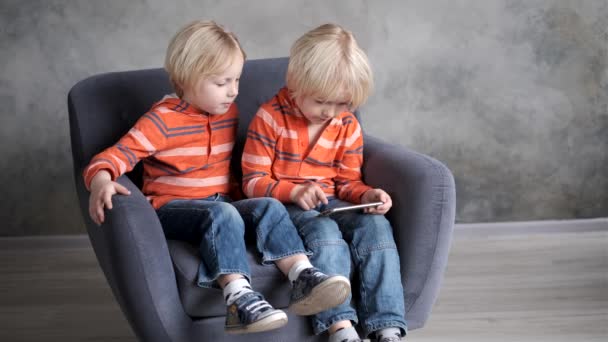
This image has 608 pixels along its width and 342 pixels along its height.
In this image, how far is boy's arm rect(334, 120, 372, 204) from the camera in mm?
2018

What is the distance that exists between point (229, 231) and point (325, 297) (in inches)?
10.9

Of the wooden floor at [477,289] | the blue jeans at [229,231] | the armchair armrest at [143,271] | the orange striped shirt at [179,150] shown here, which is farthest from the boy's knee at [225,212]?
the wooden floor at [477,289]

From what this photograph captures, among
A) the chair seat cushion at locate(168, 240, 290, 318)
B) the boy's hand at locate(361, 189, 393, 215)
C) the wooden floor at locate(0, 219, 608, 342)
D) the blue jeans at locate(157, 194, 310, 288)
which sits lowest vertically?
the wooden floor at locate(0, 219, 608, 342)

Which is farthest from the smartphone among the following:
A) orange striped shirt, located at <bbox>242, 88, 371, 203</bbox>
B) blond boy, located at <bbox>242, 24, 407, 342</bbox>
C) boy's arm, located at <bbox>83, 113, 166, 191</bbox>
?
boy's arm, located at <bbox>83, 113, 166, 191</bbox>

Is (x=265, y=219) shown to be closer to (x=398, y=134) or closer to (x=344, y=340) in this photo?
(x=344, y=340)

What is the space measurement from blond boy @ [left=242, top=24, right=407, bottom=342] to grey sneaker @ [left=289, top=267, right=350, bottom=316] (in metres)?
0.09

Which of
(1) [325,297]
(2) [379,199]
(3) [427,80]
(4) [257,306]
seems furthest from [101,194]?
(3) [427,80]

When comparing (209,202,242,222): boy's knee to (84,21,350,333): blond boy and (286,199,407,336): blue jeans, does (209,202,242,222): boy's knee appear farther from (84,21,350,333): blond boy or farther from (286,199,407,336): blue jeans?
(286,199,407,336): blue jeans

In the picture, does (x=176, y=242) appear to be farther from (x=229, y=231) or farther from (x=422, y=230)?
(x=422, y=230)

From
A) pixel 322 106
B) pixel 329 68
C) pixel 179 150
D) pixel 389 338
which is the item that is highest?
pixel 329 68

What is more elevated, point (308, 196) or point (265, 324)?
point (308, 196)

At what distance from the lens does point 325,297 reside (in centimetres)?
156

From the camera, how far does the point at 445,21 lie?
2932 mm

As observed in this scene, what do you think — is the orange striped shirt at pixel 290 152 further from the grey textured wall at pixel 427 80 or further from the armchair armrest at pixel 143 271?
the grey textured wall at pixel 427 80
